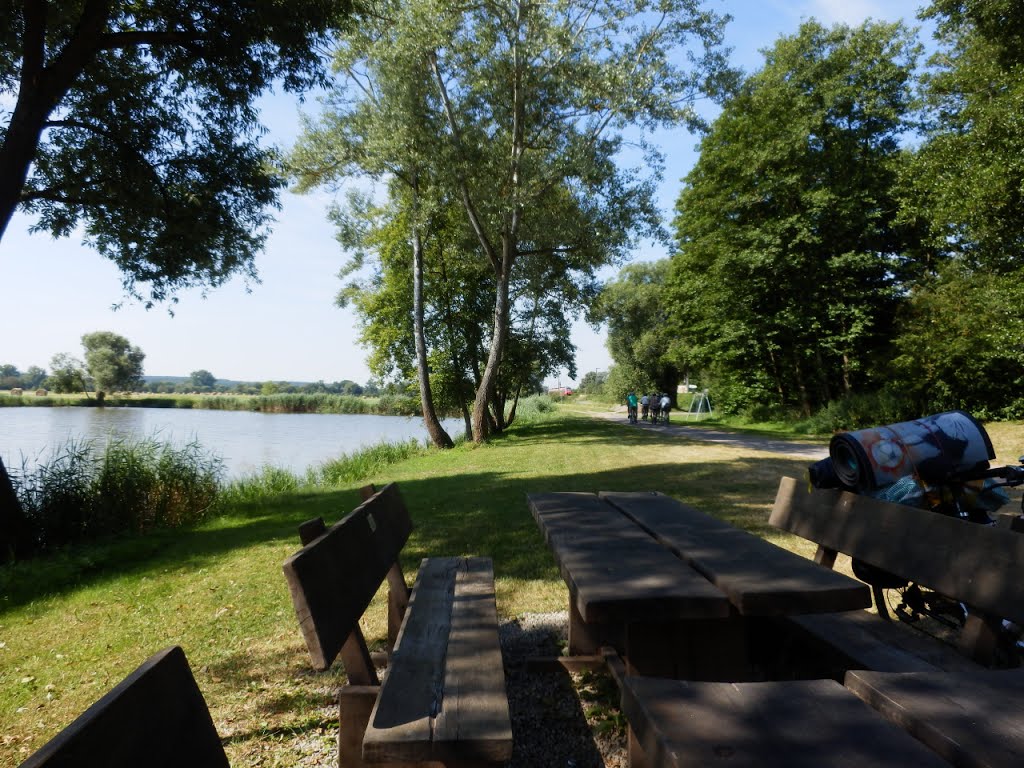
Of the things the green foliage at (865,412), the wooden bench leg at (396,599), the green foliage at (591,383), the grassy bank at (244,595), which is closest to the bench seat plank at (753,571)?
the wooden bench leg at (396,599)

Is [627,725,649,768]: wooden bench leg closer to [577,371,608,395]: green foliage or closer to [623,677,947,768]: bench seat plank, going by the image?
[623,677,947,768]: bench seat plank

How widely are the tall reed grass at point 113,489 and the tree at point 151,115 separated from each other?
2869 mm

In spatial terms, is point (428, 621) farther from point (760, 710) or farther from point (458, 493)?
point (458, 493)

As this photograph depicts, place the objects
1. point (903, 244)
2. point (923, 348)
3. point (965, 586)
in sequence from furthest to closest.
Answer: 1. point (903, 244)
2. point (923, 348)
3. point (965, 586)

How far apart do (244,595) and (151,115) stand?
7.97 m

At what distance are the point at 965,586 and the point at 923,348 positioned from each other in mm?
18304

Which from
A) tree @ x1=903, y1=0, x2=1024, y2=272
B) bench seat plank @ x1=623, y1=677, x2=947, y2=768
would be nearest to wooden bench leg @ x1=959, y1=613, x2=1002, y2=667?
bench seat plank @ x1=623, y1=677, x2=947, y2=768

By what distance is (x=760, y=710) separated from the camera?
1.34m

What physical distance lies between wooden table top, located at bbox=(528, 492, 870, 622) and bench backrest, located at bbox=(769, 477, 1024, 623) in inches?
13.9

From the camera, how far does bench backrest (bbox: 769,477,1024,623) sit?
1937 mm

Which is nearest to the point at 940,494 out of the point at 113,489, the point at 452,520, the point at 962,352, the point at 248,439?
the point at 452,520

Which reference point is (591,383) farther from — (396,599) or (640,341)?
(396,599)

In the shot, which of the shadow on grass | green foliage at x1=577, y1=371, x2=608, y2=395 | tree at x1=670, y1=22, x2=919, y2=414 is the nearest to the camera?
the shadow on grass

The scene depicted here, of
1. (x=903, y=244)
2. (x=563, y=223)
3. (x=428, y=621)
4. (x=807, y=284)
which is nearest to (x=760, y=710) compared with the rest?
(x=428, y=621)
